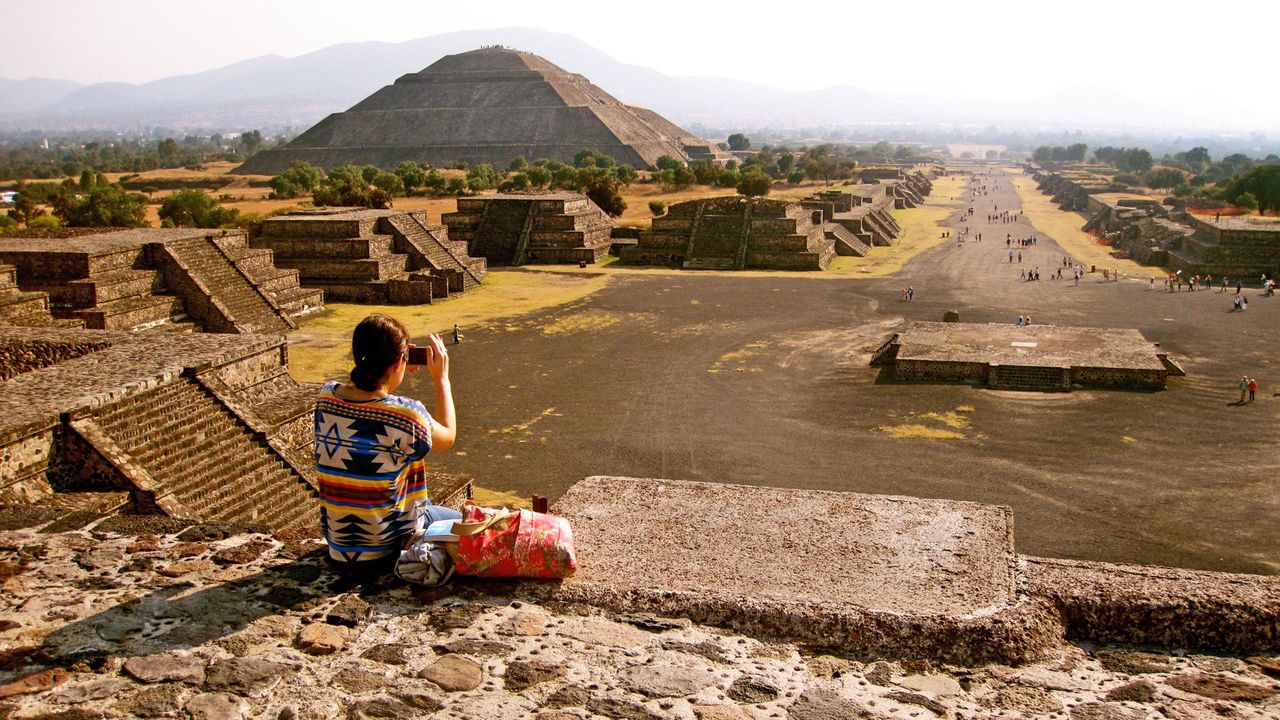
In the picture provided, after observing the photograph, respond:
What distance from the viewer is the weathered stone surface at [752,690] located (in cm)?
457

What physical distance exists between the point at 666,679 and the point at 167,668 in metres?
2.30

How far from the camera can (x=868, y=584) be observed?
5516 mm

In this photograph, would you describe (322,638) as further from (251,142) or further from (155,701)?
(251,142)

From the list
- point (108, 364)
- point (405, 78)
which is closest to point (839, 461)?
point (108, 364)

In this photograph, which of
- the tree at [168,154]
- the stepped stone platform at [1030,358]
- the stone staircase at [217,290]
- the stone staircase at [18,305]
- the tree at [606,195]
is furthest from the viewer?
the tree at [168,154]

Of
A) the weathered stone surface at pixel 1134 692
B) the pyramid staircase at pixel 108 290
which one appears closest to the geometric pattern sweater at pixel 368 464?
the weathered stone surface at pixel 1134 692

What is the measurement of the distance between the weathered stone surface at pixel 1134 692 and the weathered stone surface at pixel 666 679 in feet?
6.22

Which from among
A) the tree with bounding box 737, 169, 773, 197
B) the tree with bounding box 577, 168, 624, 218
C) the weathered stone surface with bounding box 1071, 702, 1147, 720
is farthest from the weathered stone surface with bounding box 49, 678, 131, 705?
the tree with bounding box 737, 169, 773, 197

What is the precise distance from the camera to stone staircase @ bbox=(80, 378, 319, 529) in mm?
10086

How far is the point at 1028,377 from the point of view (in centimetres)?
2375

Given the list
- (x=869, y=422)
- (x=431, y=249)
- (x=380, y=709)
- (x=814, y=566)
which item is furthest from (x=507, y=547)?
(x=431, y=249)

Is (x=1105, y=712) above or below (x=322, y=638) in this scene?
below

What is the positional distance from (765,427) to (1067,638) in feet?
48.6

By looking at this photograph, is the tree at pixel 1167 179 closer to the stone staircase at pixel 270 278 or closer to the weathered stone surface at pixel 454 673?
the stone staircase at pixel 270 278
